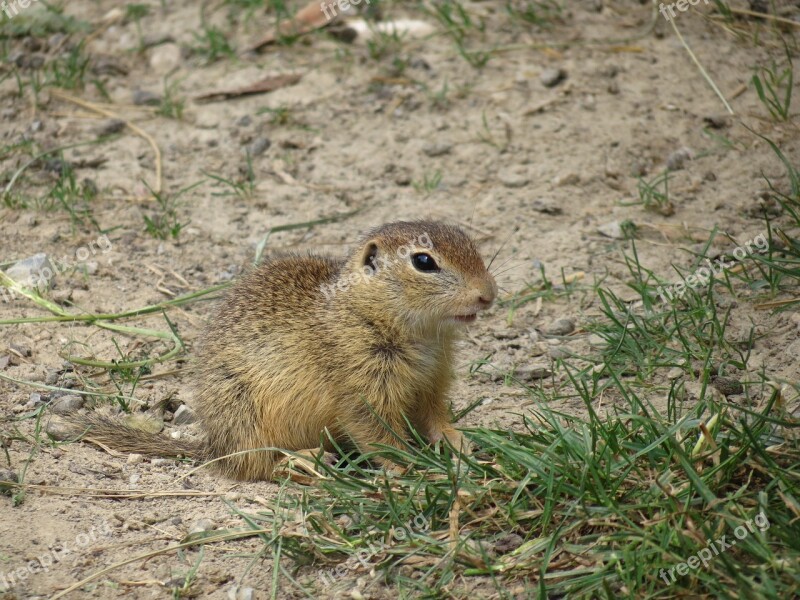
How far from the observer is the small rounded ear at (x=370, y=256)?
4.59 meters

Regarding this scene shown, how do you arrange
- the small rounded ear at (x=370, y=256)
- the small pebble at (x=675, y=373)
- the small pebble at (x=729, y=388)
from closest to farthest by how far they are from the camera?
the small pebble at (x=729, y=388), the small rounded ear at (x=370, y=256), the small pebble at (x=675, y=373)

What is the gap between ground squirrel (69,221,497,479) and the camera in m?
4.42

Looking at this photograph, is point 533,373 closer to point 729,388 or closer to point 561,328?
point 561,328

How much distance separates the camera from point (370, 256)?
182 inches

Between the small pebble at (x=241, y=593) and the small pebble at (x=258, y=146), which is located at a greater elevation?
the small pebble at (x=258, y=146)

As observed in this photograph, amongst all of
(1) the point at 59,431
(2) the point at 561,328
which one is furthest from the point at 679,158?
(1) the point at 59,431

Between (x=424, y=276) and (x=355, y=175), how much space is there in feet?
8.52

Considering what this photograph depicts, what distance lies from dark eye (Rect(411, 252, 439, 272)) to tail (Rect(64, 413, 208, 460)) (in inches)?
55.2

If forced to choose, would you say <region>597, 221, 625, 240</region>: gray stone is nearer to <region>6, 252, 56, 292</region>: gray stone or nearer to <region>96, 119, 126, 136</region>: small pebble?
<region>6, 252, 56, 292</region>: gray stone

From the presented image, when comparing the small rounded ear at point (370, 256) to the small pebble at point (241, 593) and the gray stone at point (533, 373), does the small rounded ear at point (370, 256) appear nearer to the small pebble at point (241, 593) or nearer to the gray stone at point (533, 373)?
the gray stone at point (533, 373)

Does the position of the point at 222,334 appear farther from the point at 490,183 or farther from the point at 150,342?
the point at 490,183

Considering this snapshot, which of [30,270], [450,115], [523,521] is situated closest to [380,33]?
[450,115]

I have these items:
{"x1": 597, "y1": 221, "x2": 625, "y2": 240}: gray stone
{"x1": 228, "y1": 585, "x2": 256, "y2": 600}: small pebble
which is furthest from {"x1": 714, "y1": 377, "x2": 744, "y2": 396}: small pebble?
{"x1": 228, "y1": 585, "x2": 256, "y2": 600}: small pebble

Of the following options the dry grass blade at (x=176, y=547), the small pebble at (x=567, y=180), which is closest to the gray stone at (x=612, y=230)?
the small pebble at (x=567, y=180)
